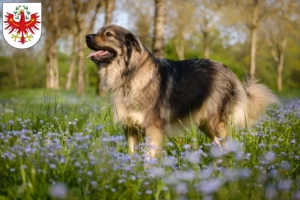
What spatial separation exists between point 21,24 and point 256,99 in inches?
202

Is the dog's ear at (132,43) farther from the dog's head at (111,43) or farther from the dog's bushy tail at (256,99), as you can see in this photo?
the dog's bushy tail at (256,99)

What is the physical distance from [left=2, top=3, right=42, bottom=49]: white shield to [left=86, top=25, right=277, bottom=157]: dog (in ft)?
11.9

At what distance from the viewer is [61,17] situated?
2684 cm

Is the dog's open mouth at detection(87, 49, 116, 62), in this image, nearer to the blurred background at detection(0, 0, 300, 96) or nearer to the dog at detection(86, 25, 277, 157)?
the dog at detection(86, 25, 277, 157)

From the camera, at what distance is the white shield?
8.00 meters

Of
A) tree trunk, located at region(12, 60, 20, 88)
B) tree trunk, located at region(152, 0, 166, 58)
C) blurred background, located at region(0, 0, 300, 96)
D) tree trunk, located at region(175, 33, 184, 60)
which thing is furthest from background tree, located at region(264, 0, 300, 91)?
tree trunk, located at region(12, 60, 20, 88)

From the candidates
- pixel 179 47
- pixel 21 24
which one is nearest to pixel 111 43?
pixel 21 24

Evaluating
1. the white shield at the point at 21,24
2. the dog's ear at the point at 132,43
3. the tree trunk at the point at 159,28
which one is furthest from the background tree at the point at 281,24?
the dog's ear at the point at 132,43

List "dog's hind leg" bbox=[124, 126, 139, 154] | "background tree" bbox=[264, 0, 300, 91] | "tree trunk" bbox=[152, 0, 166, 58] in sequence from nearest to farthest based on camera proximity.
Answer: "dog's hind leg" bbox=[124, 126, 139, 154] → "tree trunk" bbox=[152, 0, 166, 58] → "background tree" bbox=[264, 0, 300, 91]

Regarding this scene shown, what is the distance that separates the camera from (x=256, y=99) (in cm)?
575

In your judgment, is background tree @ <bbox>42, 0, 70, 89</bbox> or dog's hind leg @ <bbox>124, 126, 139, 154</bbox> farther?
background tree @ <bbox>42, 0, 70, 89</bbox>

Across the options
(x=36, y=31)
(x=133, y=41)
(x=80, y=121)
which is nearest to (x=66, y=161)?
(x=133, y=41)

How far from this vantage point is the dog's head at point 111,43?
4.70m

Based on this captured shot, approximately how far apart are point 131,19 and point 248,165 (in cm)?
2690
